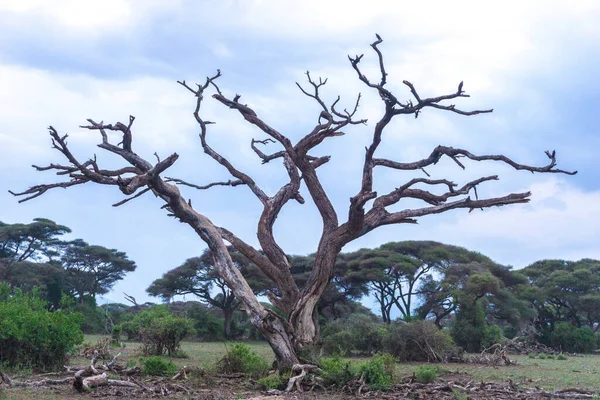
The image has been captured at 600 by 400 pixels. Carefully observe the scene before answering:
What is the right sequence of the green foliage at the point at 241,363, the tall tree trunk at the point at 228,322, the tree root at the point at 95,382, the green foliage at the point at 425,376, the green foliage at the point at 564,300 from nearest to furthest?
the tree root at the point at 95,382 → the green foliage at the point at 425,376 → the green foliage at the point at 241,363 → the green foliage at the point at 564,300 → the tall tree trunk at the point at 228,322

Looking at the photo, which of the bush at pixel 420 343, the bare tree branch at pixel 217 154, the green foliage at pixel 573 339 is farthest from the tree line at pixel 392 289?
the bare tree branch at pixel 217 154

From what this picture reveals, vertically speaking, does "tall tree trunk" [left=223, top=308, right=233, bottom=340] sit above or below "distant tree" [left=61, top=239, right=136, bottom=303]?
below

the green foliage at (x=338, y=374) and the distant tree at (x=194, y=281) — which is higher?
the distant tree at (x=194, y=281)

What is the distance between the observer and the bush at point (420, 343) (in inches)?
710

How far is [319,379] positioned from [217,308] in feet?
81.2

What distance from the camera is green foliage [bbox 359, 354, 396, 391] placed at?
10.0 m

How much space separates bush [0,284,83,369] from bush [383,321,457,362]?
9.05 m

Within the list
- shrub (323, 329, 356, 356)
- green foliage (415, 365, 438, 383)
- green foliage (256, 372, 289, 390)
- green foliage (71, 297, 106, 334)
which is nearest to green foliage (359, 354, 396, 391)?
green foliage (415, 365, 438, 383)

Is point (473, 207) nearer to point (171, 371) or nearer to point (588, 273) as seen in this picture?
point (171, 371)

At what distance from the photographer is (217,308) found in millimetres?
34656

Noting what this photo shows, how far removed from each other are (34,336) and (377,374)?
19.1 feet

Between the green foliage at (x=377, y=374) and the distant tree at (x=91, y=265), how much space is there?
30.1 meters

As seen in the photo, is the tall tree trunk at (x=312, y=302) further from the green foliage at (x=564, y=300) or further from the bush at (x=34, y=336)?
the green foliage at (x=564, y=300)

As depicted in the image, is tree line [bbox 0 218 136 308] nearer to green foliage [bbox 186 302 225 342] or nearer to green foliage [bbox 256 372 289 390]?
green foliage [bbox 186 302 225 342]
